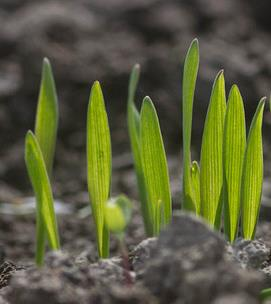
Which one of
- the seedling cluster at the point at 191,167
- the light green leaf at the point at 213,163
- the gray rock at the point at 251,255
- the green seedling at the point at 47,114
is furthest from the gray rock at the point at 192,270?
the green seedling at the point at 47,114

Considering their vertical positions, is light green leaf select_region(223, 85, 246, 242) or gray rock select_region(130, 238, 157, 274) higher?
light green leaf select_region(223, 85, 246, 242)

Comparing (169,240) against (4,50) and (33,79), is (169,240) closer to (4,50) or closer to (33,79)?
(33,79)

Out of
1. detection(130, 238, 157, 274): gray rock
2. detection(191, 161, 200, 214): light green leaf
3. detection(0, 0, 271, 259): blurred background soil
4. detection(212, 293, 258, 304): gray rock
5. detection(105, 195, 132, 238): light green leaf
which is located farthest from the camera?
detection(0, 0, 271, 259): blurred background soil

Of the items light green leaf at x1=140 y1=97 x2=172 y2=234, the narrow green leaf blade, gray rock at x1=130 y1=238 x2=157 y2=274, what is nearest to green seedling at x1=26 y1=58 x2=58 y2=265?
the narrow green leaf blade

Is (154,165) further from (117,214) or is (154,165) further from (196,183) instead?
(117,214)

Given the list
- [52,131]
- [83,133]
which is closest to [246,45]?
[83,133]

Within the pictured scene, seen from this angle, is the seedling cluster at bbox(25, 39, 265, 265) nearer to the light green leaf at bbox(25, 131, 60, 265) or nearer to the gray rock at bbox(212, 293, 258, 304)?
the light green leaf at bbox(25, 131, 60, 265)

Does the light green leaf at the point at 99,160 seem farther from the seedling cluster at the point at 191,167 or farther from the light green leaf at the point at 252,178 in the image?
the light green leaf at the point at 252,178
